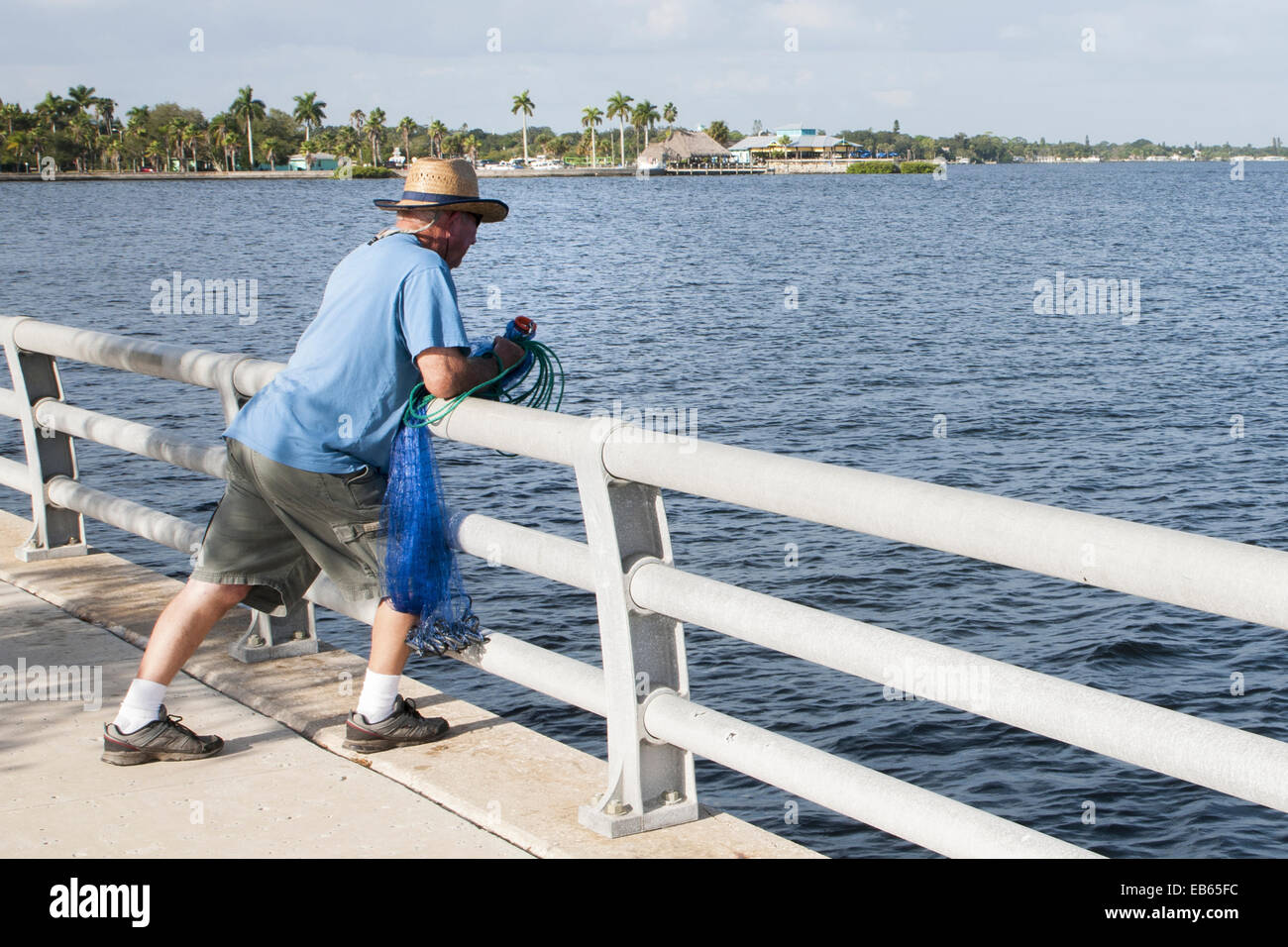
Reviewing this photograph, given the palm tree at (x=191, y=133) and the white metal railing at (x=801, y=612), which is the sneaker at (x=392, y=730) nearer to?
the white metal railing at (x=801, y=612)

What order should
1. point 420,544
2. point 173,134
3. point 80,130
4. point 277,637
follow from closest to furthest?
point 420,544
point 277,637
point 80,130
point 173,134

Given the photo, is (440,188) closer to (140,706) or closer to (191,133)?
(140,706)

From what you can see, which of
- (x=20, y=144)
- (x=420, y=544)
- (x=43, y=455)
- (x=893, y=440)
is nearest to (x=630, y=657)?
(x=420, y=544)

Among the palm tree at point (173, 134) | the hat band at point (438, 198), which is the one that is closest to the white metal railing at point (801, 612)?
the hat band at point (438, 198)

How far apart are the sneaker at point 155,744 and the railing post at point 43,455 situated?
2.25m

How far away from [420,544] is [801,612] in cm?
124

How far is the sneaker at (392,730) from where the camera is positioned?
4293 millimetres

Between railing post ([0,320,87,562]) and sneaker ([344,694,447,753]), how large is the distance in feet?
8.34

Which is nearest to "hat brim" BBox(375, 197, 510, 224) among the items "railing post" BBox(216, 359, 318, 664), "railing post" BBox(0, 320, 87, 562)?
"railing post" BBox(216, 359, 318, 664)

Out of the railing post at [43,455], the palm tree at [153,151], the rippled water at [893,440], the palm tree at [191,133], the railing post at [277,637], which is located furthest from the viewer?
the palm tree at [153,151]

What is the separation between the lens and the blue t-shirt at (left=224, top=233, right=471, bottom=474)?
396 cm

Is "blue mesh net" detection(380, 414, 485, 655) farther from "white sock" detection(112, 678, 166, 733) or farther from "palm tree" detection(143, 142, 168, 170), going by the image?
"palm tree" detection(143, 142, 168, 170)

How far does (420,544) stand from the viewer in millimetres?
4008
